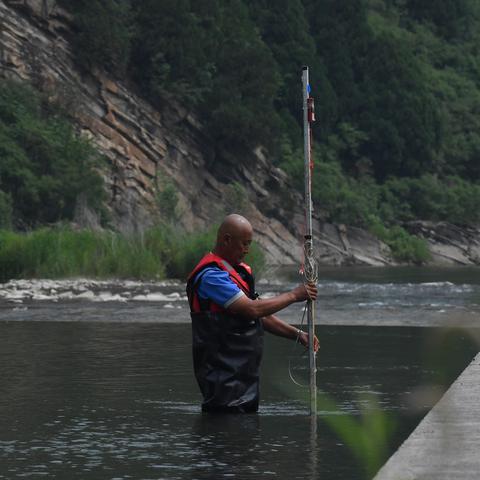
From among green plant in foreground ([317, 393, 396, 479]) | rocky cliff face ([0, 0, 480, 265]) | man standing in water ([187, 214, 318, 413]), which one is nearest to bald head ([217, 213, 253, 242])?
man standing in water ([187, 214, 318, 413])

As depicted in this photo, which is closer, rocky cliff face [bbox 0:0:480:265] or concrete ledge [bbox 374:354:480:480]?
concrete ledge [bbox 374:354:480:480]

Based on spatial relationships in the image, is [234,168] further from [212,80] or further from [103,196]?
[103,196]

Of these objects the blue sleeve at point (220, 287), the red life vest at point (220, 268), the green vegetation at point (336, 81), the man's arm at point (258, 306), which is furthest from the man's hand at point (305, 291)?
the green vegetation at point (336, 81)

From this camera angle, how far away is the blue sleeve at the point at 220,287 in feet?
33.5

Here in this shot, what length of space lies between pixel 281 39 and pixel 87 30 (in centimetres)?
2022

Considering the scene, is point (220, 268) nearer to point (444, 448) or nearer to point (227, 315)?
point (227, 315)

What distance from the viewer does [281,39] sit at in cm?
8919

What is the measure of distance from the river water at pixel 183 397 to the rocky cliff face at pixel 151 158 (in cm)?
4167

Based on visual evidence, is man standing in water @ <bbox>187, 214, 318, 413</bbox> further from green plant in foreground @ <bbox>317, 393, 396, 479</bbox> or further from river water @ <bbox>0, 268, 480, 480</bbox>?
green plant in foreground @ <bbox>317, 393, 396, 479</bbox>

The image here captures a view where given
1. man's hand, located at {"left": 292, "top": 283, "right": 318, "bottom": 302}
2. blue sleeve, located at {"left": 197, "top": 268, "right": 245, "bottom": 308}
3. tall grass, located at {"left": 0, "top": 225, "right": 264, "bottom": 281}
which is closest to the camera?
man's hand, located at {"left": 292, "top": 283, "right": 318, "bottom": 302}

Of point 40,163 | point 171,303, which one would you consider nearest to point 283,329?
point 171,303

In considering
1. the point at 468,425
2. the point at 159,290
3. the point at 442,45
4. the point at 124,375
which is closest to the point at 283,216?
the point at 442,45

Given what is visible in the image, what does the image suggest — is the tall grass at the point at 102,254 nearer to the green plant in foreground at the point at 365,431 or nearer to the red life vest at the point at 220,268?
the green plant in foreground at the point at 365,431

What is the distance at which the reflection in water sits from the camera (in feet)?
29.4
